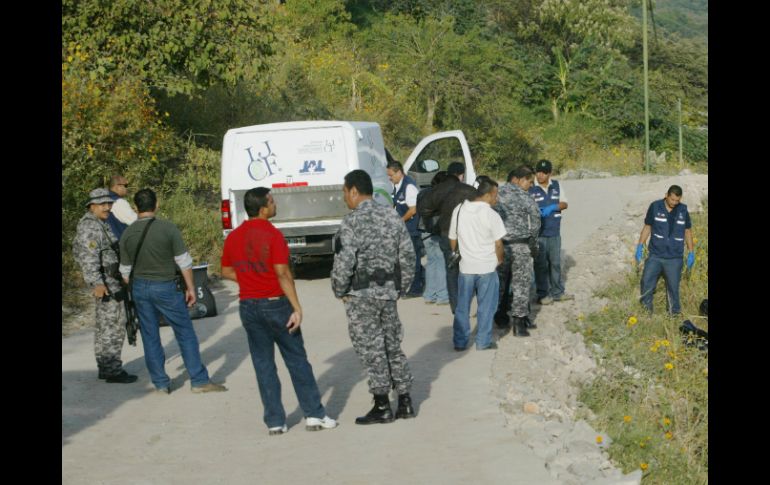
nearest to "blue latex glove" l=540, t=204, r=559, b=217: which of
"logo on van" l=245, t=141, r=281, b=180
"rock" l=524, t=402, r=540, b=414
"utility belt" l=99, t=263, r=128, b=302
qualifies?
"logo on van" l=245, t=141, r=281, b=180

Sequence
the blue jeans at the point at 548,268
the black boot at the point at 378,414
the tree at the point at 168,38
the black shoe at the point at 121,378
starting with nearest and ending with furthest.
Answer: the black boot at the point at 378,414, the black shoe at the point at 121,378, the blue jeans at the point at 548,268, the tree at the point at 168,38

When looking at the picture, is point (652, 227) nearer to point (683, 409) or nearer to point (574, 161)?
point (683, 409)

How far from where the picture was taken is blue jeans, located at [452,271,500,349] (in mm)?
10266

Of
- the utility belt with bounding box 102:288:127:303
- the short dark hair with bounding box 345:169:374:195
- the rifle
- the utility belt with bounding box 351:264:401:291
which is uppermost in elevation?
the short dark hair with bounding box 345:169:374:195

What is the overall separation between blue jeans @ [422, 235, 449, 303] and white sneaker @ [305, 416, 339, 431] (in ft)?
17.1

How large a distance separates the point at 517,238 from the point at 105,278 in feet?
14.7

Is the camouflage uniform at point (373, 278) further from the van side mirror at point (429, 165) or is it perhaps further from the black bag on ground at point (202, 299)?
the van side mirror at point (429, 165)

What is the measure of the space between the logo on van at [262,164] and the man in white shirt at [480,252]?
5037mm

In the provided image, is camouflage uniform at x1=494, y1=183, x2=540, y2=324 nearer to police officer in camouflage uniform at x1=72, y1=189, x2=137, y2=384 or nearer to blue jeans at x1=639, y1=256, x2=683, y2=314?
blue jeans at x1=639, y1=256, x2=683, y2=314

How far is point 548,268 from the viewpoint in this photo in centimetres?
1330

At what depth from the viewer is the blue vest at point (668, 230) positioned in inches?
480

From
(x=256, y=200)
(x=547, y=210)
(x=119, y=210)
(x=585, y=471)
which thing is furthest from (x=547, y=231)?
(x=585, y=471)

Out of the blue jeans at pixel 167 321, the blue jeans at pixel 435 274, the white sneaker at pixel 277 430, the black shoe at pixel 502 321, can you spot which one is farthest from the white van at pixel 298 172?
the white sneaker at pixel 277 430

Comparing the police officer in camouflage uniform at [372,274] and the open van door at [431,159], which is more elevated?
the open van door at [431,159]
